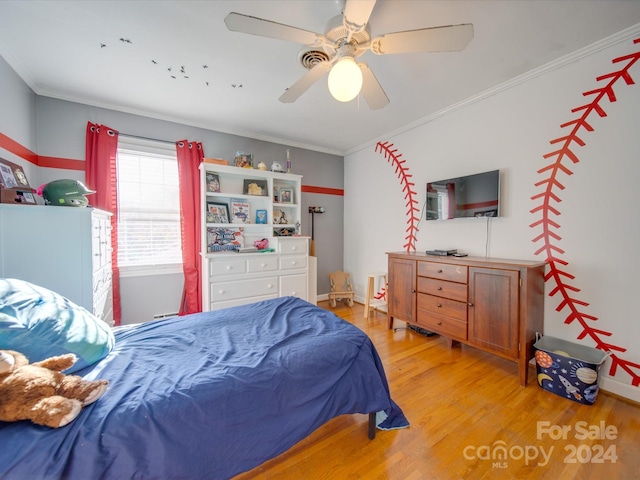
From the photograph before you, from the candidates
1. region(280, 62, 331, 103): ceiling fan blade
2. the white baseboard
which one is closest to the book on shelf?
region(280, 62, 331, 103): ceiling fan blade

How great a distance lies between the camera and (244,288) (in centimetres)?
312

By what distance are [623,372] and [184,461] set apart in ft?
9.29

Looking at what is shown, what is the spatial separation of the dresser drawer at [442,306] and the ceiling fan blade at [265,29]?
2383 millimetres

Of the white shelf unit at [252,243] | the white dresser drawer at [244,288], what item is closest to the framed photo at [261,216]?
the white shelf unit at [252,243]

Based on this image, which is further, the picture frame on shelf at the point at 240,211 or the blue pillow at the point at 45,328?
the picture frame on shelf at the point at 240,211

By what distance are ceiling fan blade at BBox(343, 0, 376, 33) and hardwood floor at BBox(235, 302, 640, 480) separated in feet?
7.20

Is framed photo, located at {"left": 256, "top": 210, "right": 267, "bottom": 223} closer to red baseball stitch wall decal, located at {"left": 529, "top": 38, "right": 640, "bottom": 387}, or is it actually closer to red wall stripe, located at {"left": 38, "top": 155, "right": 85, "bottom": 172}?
red wall stripe, located at {"left": 38, "top": 155, "right": 85, "bottom": 172}

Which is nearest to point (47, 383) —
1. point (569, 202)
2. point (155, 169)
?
point (155, 169)

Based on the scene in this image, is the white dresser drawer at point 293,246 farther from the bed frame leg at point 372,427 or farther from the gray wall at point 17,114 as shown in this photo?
the gray wall at point 17,114

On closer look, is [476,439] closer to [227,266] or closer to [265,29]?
[265,29]

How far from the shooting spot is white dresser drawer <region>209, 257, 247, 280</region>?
9.64ft

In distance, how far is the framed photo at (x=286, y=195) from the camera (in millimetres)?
3693

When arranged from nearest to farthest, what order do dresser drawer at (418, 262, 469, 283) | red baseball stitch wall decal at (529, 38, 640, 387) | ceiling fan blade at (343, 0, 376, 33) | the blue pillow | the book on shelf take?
the blue pillow → ceiling fan blade at (343, 0, 376, 33) → red baseball stitch wall decal at (529, 38, 640, 387) → dresser drawer at (418, 262, 469, 283) → the book on shelf

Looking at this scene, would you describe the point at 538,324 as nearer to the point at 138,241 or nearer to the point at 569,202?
the point at 569,202
